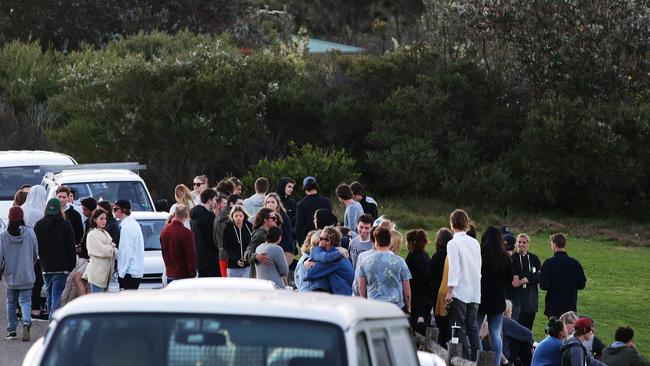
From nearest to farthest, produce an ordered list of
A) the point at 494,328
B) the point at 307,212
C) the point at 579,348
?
the point at 579,348
the point at 494,328
the point at 307,212

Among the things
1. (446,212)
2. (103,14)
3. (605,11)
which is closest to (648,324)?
(446,212)

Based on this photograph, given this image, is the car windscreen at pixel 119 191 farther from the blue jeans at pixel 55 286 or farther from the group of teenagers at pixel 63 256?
the blue jeans at pixel 55 286

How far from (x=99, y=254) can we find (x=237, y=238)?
1644 mm

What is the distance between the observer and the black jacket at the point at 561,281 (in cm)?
1839

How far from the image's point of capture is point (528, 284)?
18.8 metres

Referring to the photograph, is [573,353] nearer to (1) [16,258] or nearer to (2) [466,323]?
(2) [466,323]

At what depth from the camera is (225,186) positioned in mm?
19469

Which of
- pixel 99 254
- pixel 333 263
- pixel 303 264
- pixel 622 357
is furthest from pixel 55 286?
pixel 622 357

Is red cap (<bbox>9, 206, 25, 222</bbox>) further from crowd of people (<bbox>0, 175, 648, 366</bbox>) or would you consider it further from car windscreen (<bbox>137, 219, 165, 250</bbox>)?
car windscreen (<bbox>137, 219, 165, 250</bbox>)

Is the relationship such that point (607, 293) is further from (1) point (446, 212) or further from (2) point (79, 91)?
(2) point (79, 91)

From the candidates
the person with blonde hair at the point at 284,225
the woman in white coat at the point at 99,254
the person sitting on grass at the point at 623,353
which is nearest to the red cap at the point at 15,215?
the woman in white coat at the point at 99,254

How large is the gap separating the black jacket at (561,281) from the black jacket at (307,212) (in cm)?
321

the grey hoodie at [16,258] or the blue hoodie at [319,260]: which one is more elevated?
the blue hoodie at [319,260]

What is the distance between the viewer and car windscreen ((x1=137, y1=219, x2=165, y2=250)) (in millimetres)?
20928
